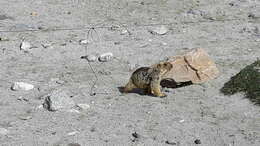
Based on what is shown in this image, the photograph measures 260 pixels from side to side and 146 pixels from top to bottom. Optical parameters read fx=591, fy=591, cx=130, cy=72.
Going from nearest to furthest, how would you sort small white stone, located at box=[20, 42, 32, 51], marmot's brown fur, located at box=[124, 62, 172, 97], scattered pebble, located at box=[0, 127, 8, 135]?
A: scattered pebble, located at box=[0, 127, 8, 135], marmot's brown fur, located at box=[124, 62, 172, 97], small white stone, located at box=[20, 42, 32, 51]

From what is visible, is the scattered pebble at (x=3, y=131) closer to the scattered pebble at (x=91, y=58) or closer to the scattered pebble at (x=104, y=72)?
the scattered pebble at (x=104, y=72)

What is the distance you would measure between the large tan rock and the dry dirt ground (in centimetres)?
14

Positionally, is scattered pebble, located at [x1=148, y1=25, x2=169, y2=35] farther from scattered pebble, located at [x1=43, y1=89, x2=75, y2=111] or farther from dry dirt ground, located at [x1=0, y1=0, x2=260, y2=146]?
scattered pebble, located at [x1=43, y1=89, x2=75, y2=111]

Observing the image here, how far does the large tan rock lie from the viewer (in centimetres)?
891

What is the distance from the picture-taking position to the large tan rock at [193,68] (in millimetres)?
8914

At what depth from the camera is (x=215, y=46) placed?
10.8 m

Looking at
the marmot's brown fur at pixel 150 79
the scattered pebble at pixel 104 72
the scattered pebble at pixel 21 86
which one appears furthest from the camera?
the scattered pebble at pixel 104 72

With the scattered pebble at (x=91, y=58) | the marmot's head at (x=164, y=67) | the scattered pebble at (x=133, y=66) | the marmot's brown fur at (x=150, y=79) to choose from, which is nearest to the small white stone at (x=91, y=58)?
the scattered pebble at (x=91, y=58)

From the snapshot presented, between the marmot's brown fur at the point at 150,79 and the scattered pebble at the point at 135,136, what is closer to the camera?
the scattered pebble at the point at 135,136

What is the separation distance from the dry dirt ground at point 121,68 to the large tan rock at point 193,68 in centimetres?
14

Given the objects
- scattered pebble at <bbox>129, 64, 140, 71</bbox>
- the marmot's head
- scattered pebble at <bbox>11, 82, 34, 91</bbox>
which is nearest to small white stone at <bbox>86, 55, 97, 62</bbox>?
scattered pebble at <bbox>129, 64, 140, 71</bbox>

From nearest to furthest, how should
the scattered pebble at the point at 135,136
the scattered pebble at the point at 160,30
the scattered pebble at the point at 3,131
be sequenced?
the scattered pebble at the point at 135,136
the scattered pebble at the point at 3,131
the scattered pebble at the point at 160,30

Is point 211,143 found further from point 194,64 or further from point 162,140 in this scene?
point 194,64

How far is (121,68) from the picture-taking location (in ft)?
32.1
